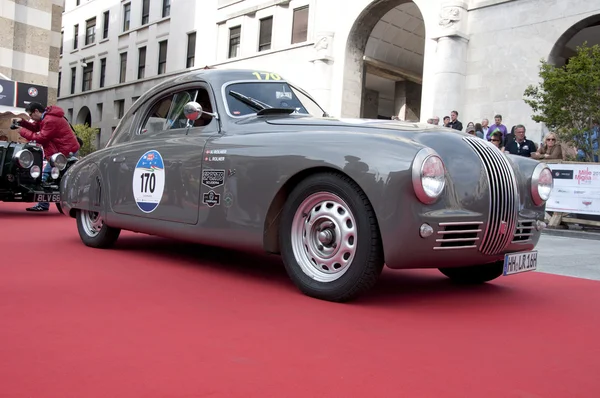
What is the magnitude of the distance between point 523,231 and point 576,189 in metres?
6.85

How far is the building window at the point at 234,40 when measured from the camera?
92.1ft

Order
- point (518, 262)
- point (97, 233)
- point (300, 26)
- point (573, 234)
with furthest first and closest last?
1. point (300, 26)
2. point (573, 234)
3. point (97, 233)
4. point (518, 262)

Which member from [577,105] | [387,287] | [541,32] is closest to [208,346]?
[387,287]

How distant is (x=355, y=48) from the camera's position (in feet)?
72.9

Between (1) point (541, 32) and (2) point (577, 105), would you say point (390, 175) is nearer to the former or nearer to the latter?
(2) point (577, 105)

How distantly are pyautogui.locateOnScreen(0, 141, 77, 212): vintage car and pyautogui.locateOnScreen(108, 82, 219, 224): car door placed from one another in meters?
3.72

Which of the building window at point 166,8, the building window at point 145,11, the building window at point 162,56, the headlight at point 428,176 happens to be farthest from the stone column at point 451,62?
the building window at point 145,11

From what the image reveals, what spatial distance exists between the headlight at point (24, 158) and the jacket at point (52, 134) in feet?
2.36

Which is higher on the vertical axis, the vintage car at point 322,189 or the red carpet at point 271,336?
the vintage car at point 322,189

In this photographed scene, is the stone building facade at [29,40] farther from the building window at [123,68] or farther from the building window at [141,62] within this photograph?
the building window at [123,68]

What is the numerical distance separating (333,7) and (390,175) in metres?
20.6

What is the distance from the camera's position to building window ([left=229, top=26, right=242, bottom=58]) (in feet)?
92.1

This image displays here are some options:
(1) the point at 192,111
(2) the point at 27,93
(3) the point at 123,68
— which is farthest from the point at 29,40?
(1) the point at 192,111

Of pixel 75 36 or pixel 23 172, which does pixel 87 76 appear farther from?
pixel 23 172
